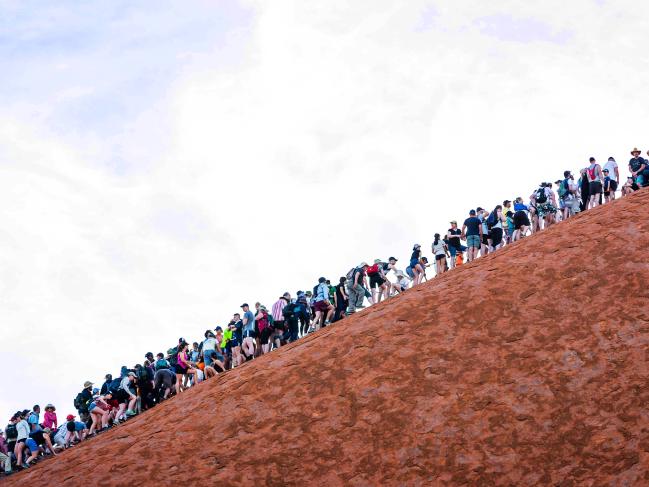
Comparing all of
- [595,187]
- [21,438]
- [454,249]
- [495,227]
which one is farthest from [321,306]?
[595,187]

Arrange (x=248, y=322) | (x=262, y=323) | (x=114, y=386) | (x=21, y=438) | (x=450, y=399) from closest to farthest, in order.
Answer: (x=450, y=399) < (x=21, y=438) < (x=248, y=322) < (x=262, y=323) < (x=114, y=386)

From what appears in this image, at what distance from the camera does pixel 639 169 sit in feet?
104

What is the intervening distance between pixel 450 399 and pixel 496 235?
13.1 metres

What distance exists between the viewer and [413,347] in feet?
74.4

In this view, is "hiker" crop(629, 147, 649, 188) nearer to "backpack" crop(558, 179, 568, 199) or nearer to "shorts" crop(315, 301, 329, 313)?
"backpack" crop(558, 179, 568, 199)

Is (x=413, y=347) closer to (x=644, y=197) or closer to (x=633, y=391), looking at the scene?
(x=633, y=391)

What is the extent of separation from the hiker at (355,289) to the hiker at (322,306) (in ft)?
2.55

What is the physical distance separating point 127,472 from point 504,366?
31.7ft

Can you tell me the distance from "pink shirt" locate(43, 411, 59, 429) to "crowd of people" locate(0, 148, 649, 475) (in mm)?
35

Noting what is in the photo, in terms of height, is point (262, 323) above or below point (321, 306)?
below

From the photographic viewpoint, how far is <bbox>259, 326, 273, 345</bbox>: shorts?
29.5 meters

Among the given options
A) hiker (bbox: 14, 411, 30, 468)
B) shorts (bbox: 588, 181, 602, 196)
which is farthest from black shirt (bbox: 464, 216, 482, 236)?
hiker (bbox: 14, 411, 30, 468)

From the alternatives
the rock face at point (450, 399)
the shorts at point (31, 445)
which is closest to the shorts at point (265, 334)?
the rock face at point (450, 399)

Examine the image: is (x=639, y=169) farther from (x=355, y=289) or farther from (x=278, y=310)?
(x=278, y=310)
